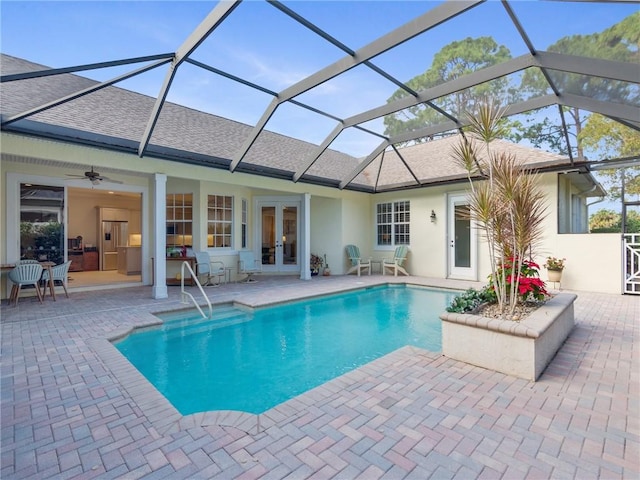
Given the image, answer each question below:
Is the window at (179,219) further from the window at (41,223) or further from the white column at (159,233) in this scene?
the window at (41,223)

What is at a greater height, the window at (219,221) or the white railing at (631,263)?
the window at (219,221)

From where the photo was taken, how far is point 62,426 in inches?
97.3

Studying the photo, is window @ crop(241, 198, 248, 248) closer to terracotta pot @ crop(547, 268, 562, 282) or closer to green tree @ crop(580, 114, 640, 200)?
terracotta pot @ crop(547, 268, 562, 282)

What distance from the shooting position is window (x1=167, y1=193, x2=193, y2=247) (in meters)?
Result: 9.89

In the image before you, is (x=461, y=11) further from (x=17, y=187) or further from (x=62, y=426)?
(x=17, y=187)

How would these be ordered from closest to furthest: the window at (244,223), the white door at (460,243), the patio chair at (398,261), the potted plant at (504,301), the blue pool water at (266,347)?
the potted plant at (504,301)
the blue pool water at (266,347)
the white door at (460,243)
the window at (244,223)
the patio chair at (398,261)

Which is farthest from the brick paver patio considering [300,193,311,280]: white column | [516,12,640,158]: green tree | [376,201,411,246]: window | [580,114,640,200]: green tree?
[376,201,411,246]: window

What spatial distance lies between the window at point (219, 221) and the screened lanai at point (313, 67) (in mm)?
2511

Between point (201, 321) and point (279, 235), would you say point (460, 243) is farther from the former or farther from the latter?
point (201, 321)

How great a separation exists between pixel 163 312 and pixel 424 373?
4.89 m

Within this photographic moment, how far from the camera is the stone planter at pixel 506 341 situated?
3289 millimetres

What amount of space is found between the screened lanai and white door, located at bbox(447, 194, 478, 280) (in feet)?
9.72

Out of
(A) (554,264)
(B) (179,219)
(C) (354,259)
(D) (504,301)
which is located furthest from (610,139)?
(B) (179,219)

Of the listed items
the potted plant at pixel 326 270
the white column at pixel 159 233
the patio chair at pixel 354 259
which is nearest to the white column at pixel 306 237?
the potted plant at pixel 326 270
